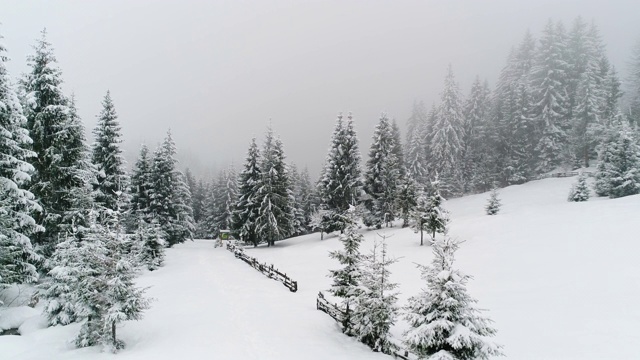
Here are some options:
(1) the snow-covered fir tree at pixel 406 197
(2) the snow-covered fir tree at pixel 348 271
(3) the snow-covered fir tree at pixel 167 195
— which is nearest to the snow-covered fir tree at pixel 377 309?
(2) the snow-covered fir tree at pixel 348 271

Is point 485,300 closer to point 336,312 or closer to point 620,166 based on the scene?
point 336,312

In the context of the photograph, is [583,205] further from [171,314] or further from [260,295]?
[171,314]

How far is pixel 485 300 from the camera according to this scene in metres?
18.0

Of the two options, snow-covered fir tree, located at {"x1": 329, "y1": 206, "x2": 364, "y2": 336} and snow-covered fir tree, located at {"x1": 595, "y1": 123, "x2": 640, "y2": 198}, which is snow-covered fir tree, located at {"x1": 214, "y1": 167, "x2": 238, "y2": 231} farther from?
snow-covered fir tree, located at {"x1": 595, "y1": 123, "x2": 640, "y2": 198}

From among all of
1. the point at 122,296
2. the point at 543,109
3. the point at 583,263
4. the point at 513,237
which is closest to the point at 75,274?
the point at 122,296

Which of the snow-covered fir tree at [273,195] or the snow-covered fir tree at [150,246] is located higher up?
the snow-covered fir tree at [273,195]

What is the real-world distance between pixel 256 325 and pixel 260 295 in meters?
5.97

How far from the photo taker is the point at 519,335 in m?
14.2

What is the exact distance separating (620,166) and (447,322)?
110ft

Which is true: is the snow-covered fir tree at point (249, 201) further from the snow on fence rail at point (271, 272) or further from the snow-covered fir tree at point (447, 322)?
the snow-covered fir tree at point (447, 322)

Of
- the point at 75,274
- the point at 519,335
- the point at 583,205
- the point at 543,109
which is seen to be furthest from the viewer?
the point at 543,109

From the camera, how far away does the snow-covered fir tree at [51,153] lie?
22281 millimetres

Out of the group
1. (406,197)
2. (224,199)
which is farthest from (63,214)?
(224,199)

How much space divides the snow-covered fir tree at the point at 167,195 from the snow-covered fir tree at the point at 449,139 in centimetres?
4010
